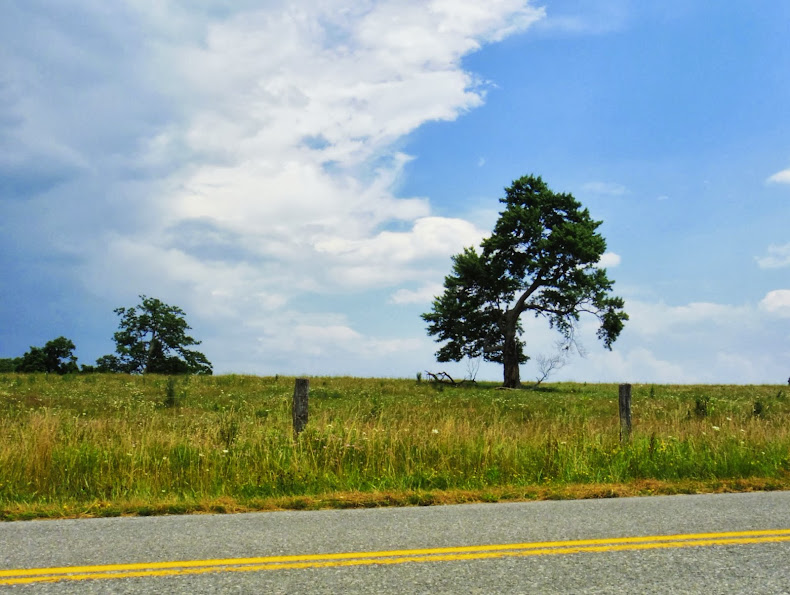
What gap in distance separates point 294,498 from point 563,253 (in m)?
35.6

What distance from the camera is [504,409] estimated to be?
78.6ft

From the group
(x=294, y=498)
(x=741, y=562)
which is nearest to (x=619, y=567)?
→ (x=741, y=562)

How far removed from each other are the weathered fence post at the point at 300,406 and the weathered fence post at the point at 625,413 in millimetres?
6292

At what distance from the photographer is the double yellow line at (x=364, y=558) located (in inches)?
204

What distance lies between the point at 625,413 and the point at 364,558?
372 inches

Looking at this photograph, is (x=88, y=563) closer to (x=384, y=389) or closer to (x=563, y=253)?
(x=384, y=389)

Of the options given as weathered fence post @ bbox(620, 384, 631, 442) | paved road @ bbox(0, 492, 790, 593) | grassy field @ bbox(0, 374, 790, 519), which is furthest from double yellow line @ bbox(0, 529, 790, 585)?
weathered fence post @ bbox(620, 384, 631, 442)

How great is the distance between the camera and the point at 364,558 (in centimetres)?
546

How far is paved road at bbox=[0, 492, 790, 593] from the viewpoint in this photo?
4.85 meters

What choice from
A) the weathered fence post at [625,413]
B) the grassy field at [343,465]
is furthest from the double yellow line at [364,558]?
the weathered fence post at [625,413]

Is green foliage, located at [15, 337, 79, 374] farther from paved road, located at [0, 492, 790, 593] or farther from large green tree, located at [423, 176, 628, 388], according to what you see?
paved road, located at [0, 492, 790, 593]

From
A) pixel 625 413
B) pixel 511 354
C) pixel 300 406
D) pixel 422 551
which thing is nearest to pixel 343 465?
pixel 300 406

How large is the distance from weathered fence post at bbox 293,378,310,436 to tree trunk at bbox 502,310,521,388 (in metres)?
30.8

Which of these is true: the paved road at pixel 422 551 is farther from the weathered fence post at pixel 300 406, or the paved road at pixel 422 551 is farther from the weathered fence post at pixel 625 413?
the weathered fence post at pixel 625 413
